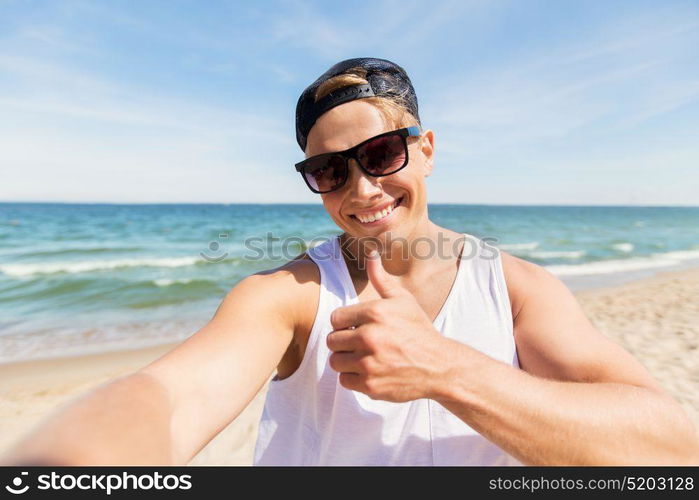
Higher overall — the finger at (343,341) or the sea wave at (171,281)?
the sea wave at (171,281)

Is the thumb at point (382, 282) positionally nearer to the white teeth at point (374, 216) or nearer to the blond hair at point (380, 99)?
the white teeth at point (374, 216)

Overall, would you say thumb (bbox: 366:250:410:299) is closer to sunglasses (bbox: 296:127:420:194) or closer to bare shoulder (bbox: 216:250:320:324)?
bare shoulder (bbox: 216:250:320:324)

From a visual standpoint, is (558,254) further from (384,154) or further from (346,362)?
(346,362)

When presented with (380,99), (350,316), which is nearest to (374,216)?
(380,99)

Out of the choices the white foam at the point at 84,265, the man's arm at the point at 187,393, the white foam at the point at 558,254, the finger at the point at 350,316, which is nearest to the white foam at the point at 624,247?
the white foam at the point at 558,254

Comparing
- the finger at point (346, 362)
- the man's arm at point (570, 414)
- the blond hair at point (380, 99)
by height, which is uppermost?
the blond hair at point (380, 99)

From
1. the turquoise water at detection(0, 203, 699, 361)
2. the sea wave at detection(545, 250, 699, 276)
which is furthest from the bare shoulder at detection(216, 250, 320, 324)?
the sea wave at detection(545, 250, 699, 276)

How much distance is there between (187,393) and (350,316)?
0.56 m

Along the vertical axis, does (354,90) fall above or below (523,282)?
above

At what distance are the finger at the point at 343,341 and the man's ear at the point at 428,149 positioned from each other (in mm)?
1167

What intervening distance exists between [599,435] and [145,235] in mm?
28793

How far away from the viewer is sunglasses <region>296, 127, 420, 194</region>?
5.81 ft

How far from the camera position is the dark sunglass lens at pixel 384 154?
1770 mm

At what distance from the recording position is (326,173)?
1.87 metres
